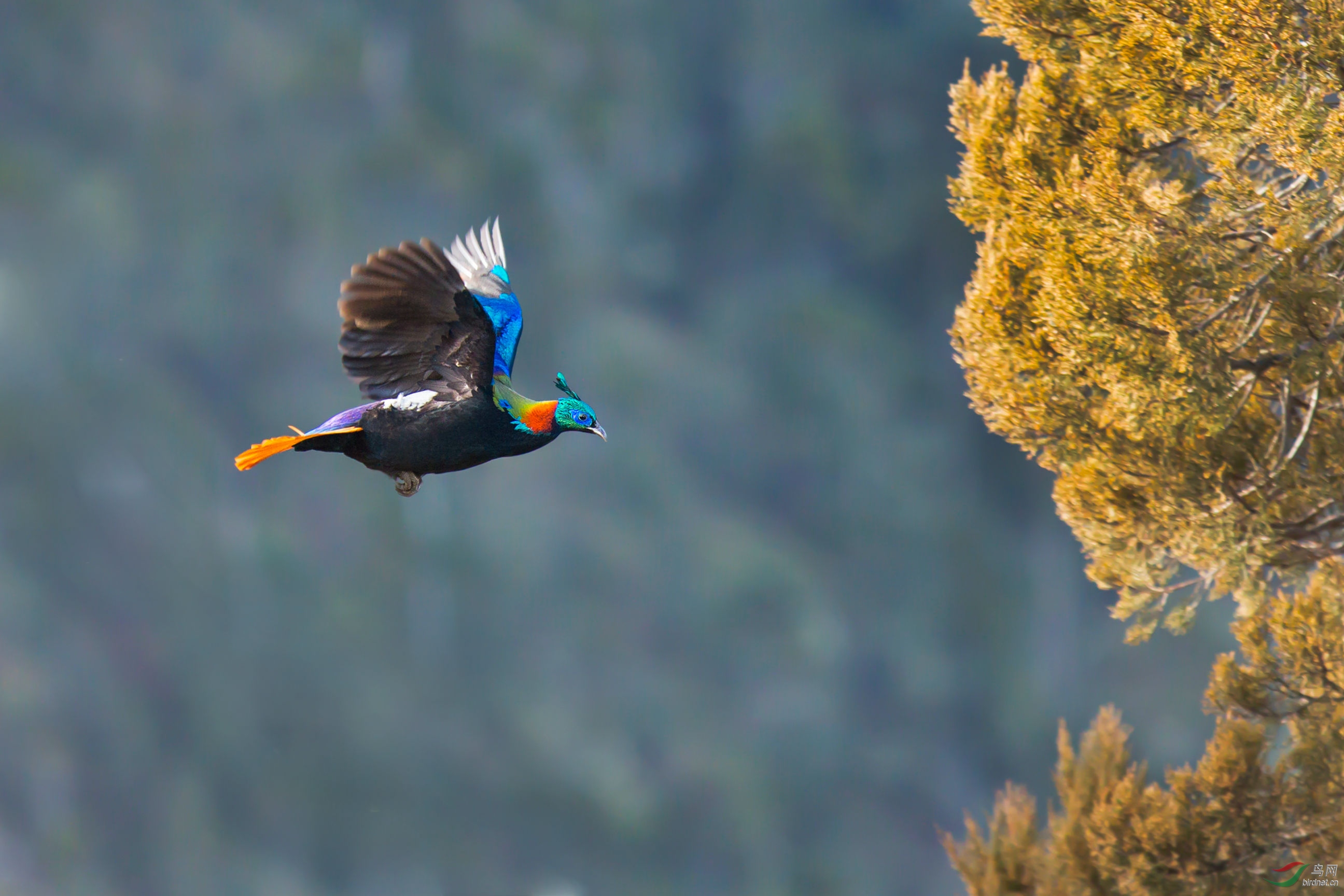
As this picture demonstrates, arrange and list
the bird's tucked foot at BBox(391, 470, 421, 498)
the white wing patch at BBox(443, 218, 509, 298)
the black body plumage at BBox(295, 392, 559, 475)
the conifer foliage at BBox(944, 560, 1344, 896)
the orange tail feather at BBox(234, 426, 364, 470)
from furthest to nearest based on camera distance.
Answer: the conifer foliage at BBox(944, 560, 1344, 896)
the white wing patch at BBox(443, 218, 509, 298)
the bird's tucked foot at BBox(391, 470, 421, 498)
the black body plumage at BBox(295, 392, 559, 475)
the orange tail feather at BBox(234, 426, 364, 470)

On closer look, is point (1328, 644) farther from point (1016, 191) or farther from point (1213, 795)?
point (1016, 191)

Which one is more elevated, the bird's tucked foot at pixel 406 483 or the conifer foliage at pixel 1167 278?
the conifer foliage at pixel 1167 278

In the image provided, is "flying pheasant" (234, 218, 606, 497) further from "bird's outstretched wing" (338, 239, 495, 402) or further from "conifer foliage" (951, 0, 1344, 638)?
"conifer foliage" (951, 0, 1344, 638)

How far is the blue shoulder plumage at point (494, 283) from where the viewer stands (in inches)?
186

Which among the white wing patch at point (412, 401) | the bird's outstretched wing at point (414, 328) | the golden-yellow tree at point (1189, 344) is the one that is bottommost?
the white wing patch at point (412, 401)

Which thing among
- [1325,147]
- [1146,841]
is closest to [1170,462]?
[1325,147]

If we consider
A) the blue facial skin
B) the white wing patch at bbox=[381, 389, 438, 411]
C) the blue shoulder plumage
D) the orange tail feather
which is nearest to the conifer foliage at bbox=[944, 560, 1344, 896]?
the blue shoulder plumage

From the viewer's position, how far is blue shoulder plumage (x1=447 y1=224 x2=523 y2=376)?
4727 mm

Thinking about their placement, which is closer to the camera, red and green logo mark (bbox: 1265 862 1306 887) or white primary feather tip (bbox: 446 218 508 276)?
white primary feather tip (bbox: 446 218 508 276)

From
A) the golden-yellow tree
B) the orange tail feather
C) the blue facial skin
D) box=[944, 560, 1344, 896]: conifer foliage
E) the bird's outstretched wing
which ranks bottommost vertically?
the orange tail feather

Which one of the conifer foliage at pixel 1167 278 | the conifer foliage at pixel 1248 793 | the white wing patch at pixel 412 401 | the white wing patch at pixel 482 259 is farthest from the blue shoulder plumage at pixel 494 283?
the conifer foliage at pixel 1248 793

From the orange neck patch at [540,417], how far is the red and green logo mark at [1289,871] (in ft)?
18.4

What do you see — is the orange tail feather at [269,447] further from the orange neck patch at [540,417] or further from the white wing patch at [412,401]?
the orange neck patch at [540,417]

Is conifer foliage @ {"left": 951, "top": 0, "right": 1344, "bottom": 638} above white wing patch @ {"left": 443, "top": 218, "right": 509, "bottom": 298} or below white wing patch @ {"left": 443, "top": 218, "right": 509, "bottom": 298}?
above
